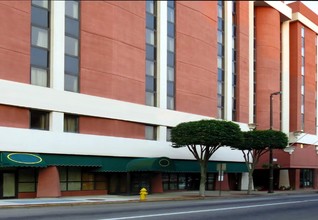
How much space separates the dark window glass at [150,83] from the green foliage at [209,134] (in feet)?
16.8

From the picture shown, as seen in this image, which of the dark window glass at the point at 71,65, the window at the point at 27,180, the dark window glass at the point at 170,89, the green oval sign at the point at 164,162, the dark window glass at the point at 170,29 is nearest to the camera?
→ the window at the point at 27,180

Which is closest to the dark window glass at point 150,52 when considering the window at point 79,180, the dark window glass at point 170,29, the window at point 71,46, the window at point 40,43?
the dark window glass at point 170,29

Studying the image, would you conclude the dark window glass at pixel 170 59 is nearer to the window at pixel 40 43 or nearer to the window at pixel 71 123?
the window at pixel 71 123

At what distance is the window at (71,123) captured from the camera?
31.5 metres

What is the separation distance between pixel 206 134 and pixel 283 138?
11055 mm

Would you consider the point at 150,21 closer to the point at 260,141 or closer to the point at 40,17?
the point at 40,17

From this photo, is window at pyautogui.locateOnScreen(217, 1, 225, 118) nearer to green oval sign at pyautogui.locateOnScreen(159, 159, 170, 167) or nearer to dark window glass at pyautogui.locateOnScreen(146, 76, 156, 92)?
dark window glass at pyautogui.locateOnScreen(146, 76, 156, 92)

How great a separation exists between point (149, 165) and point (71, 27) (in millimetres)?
10718

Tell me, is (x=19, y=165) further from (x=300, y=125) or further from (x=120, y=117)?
(x=300, y=125)

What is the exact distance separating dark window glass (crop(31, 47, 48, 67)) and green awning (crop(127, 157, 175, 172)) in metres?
9.29

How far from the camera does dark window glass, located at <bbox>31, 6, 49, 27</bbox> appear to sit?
2972 centimetres

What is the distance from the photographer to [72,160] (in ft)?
101

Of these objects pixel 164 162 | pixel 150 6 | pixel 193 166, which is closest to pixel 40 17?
pixel 150 6

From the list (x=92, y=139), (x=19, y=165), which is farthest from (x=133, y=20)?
(x=19, y=165)
